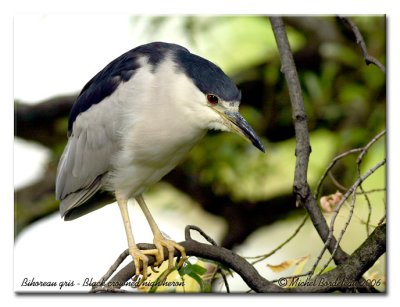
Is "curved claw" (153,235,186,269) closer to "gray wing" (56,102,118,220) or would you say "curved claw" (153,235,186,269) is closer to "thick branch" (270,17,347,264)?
"gray wing" (56,102,118,220)

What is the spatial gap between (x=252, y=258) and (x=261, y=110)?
713 mm

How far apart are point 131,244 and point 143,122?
336 mm

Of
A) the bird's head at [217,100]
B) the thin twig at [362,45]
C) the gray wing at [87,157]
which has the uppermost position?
the thin twig at [362,45]

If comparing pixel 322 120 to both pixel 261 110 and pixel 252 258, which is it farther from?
pixel 252 258

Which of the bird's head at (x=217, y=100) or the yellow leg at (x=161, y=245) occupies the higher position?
the bird's head at (x=217, y=100)

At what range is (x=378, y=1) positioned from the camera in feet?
7.39

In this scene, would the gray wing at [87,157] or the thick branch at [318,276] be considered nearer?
the thick branch at [318,276]

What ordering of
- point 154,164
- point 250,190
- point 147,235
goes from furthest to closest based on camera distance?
point 250,190
point 147,235
point 154,164

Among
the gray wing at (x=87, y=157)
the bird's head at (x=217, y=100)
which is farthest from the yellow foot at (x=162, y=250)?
the bird's head at (x=217, y=100)

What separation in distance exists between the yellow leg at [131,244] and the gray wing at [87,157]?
0.27 feet

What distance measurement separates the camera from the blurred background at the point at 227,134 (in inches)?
88.4

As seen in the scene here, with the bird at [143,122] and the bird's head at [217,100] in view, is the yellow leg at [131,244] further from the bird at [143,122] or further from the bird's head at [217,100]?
the bird's head at [217,100]

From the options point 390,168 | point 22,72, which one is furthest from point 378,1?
point 22,72

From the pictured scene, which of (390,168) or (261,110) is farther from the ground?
(261,110)
